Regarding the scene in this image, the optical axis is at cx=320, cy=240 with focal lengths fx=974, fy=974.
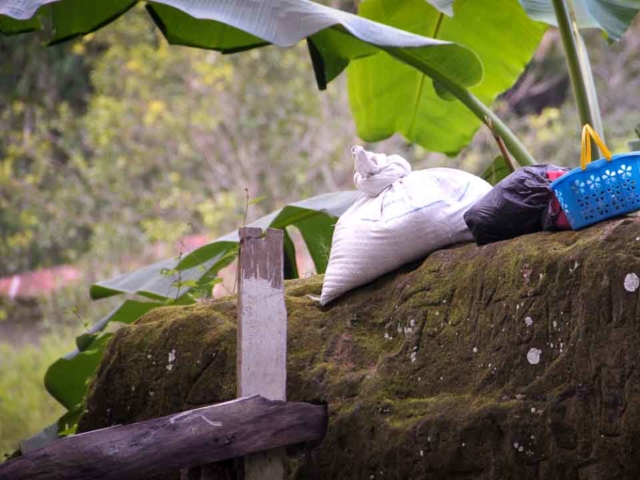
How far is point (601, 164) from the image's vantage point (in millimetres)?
2840

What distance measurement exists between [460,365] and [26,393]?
7.58 m

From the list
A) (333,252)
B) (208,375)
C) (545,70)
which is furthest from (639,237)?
(545,70)

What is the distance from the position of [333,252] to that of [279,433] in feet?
2.52

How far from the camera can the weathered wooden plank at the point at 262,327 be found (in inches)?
127

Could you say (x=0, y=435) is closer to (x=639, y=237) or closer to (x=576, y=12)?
(x=576, y=12)

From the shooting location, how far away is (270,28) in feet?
11.8

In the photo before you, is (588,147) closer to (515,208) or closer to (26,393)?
(515,208)

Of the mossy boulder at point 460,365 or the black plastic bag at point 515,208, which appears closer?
the mossy boulder at point 460,365

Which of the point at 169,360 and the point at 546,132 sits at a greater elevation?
the point at 546,132

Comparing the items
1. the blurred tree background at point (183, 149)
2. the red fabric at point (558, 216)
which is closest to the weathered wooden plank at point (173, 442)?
the red fabric at point (558, 216)

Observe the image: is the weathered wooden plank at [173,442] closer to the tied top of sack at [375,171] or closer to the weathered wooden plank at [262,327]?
the weathered wooden plank at [262,327]

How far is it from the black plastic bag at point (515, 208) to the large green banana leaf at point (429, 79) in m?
1.90

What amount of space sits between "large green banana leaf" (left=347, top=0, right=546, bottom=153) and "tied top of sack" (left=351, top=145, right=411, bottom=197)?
143 cm

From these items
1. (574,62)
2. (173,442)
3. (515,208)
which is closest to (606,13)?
(574,62)
